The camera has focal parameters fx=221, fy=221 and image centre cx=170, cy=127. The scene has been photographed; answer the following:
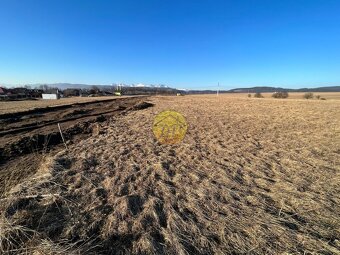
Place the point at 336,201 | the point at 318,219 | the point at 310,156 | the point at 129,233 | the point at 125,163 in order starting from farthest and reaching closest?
the point at 310,156 < the point at 125,163 < the point at 336,201 < the point at 318,219 < the point at 129,233

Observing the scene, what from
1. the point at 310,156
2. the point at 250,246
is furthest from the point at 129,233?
the point at 310,156

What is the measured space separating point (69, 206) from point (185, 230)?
2126 millimetres

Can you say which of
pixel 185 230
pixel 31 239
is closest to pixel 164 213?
pixel 185 230

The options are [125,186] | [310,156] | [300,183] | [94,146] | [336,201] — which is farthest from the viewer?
[94,146]

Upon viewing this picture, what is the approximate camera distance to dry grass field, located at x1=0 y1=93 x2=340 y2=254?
3.20 m

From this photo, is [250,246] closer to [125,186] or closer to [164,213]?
[164,213]

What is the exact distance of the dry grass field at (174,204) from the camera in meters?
3.20

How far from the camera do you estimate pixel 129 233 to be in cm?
342

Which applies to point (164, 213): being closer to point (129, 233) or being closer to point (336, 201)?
point (129, 233)

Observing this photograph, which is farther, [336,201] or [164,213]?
[336,201]

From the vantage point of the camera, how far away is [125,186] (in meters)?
4.95

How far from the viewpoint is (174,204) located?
14.1ft

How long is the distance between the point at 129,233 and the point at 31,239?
1335mm

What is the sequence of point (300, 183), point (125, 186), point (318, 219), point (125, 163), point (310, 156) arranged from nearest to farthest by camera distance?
point (318, 219) < point (125, 186) < point (300, 183) < point (125, 163) < point (310, 156)
